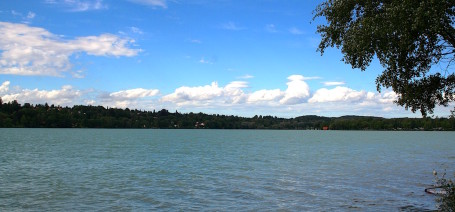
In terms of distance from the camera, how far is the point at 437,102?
78.6ft

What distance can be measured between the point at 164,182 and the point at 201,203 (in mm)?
10400

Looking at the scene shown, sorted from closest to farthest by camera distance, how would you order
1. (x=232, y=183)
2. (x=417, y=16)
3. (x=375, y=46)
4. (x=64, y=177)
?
(x=417, y=16) → (x=375, y=46) → (x=232, y=183) → (x=64, y=177)

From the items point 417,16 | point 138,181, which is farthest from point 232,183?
point 417,16

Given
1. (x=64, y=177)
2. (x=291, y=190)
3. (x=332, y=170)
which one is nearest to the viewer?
(x=291, y=190)

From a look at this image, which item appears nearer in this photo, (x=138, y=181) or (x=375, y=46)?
(x=375, y=46)

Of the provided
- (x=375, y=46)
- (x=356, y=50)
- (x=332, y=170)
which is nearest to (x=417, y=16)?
(x=375, y=46)

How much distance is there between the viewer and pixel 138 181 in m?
35.3

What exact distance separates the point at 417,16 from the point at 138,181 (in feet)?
86.5

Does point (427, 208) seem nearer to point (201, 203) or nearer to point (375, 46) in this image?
point (375, 46)

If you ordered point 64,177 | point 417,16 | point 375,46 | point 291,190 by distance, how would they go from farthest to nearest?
point 64,177
point 291,190
point 375,46
point 417,16

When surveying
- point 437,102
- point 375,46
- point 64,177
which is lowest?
point 64,177

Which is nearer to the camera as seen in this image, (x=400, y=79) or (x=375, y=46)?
(x=375, y=46)

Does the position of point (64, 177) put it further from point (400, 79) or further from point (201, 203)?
point (400, 79)

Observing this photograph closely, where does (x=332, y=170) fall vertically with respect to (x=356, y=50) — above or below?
below
